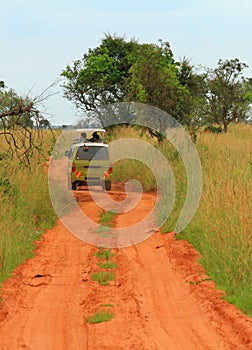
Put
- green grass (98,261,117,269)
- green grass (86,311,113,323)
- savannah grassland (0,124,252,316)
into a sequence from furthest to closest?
green grass (98,261,117,269) → savannah grassland (0,124,252,316) → green grass (86,311,113,323)

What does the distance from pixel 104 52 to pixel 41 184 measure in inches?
1125

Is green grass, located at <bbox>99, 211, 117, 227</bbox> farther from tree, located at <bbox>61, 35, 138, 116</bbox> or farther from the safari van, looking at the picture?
tree, located at <bbox>61, 35, 138, 116</bbox>

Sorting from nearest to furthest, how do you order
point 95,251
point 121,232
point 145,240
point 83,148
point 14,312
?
point 14,312 → point 95,251 → point 145,240 → point 121,232 → point 83,148

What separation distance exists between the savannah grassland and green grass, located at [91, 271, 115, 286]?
138 cm

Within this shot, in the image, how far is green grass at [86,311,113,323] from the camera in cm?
756

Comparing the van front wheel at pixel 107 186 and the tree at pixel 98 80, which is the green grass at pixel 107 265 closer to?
the van front wheel at pixel 107 186

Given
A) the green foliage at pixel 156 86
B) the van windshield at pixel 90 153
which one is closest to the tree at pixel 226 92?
the green foliage at pixel 156 86

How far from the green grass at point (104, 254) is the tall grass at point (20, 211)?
1215 millimetres

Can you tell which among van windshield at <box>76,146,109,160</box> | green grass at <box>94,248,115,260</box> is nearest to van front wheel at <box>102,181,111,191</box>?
van windshield at <box>76,146,109,160</box>

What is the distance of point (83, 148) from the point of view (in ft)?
70.7

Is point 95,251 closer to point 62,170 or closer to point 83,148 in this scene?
point 83,148

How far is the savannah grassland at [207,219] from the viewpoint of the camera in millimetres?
8969

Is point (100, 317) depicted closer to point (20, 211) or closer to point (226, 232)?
point (226, 232)

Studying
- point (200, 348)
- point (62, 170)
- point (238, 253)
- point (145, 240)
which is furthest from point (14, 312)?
point (62, 170)
